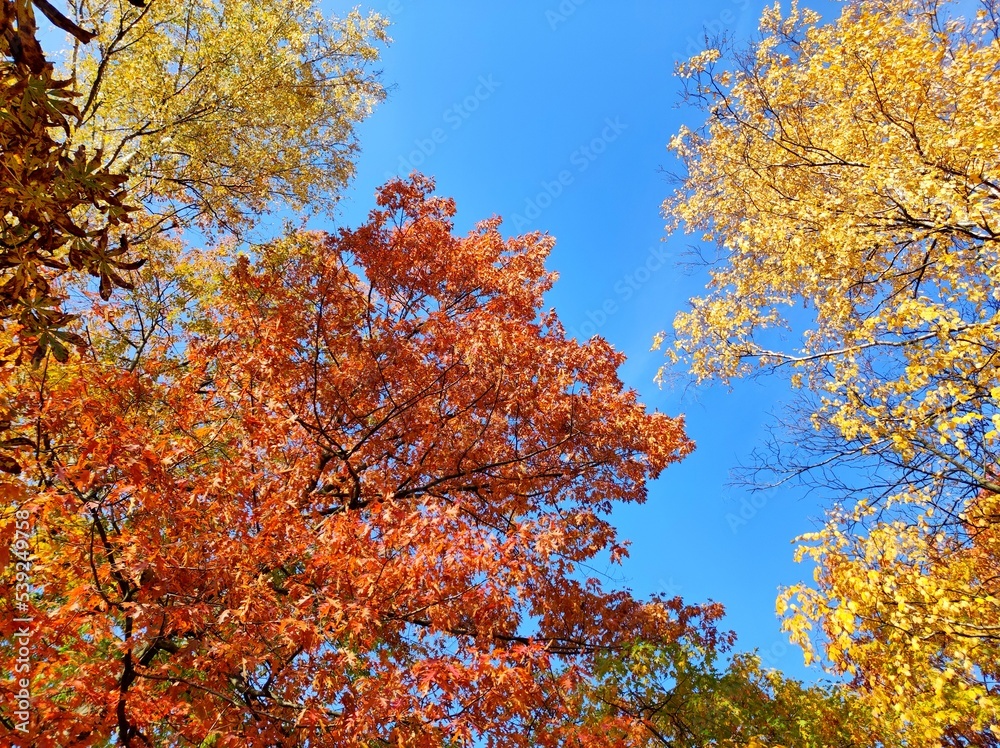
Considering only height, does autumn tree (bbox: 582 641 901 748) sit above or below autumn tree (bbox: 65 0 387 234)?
below

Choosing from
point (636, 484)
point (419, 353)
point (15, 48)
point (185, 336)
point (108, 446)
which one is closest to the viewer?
point (15, 48)

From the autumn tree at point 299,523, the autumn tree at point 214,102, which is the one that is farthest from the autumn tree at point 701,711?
the autumn tree at point 214,102

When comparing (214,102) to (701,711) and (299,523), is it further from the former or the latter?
(701,711)

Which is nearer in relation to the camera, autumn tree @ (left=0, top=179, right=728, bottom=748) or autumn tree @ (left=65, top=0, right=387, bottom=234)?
autumn tree @ (left=0, top=179, right=728, bottom=748)

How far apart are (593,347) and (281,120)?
6.85 m

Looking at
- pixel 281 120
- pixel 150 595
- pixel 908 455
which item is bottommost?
pixel 150 595

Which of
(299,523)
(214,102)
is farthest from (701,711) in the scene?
(214,102)

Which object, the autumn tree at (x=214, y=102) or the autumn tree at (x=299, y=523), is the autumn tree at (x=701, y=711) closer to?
the autumn tree at (x=299, y=523)

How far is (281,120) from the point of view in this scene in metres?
9.30

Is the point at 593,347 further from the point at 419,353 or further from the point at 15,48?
the point at 15,48

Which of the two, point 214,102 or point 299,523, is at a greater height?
point 214,102

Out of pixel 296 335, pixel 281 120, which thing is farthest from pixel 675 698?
pixel 281 120

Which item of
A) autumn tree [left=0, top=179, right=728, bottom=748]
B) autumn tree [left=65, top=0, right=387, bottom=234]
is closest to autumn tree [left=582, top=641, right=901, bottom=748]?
autumn tree [left=0, top=179, right=728, bottom=748]

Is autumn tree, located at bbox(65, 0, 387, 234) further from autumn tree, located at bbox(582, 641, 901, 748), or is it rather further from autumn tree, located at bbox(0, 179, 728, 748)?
autumn tree, located at bbox(582, 641, 901, 748)
